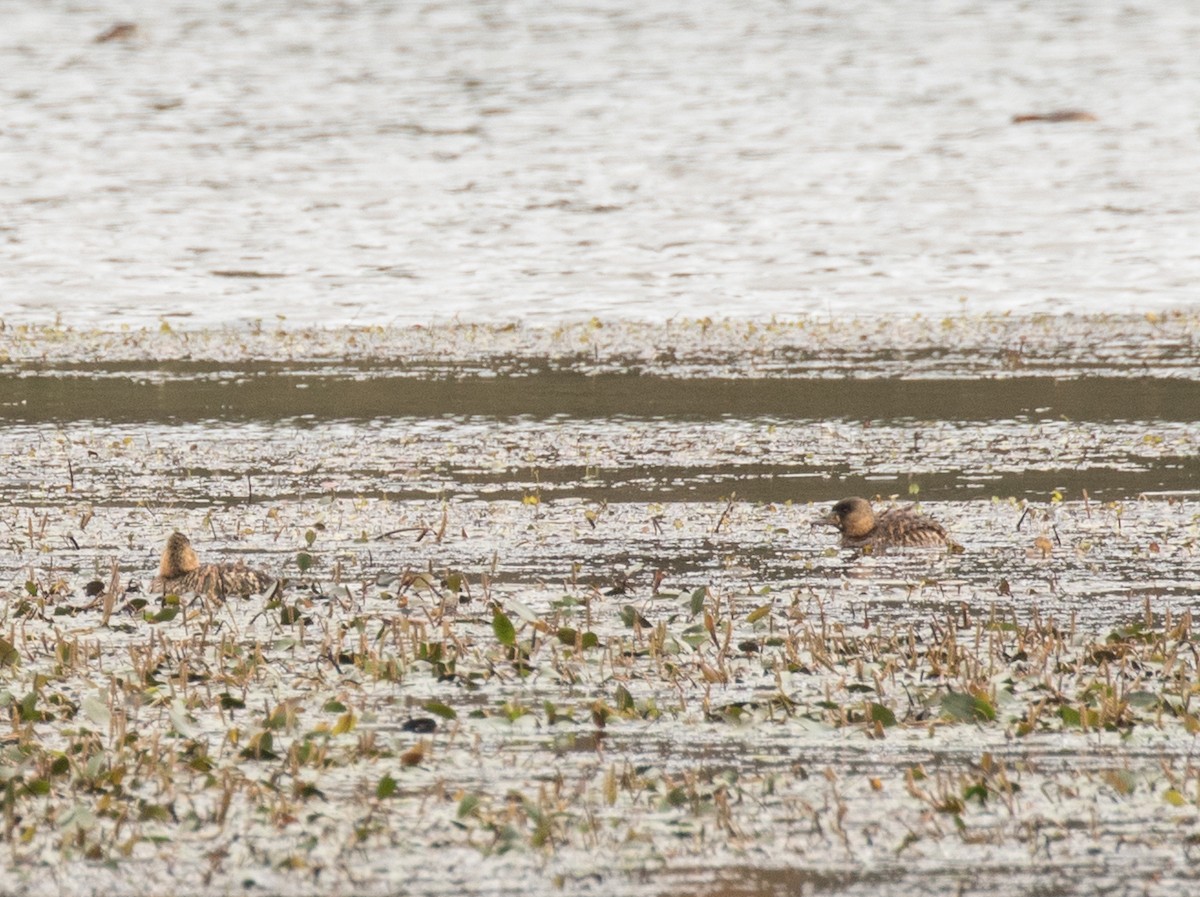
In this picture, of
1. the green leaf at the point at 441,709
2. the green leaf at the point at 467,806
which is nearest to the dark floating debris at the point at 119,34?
the green leaf at the point at 441,709

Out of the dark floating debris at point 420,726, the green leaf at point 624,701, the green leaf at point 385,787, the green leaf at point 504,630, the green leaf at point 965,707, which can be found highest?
the green leaf at point 385,787

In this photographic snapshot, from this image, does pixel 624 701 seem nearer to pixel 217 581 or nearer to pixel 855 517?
pixel 217 581

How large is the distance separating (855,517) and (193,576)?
153 inches

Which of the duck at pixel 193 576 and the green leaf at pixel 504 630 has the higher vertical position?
the green leaf at pixel 504 630

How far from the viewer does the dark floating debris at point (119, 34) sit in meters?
59.3

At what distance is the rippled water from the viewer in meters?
31.2

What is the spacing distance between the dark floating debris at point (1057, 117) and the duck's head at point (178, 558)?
41.3 metres

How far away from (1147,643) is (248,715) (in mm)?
3855

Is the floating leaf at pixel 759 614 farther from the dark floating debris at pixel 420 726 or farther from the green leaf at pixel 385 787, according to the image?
the green leaf at pixel 385 787

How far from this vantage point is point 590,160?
45094 millimetres

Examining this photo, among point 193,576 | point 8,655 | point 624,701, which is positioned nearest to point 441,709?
point 624,701

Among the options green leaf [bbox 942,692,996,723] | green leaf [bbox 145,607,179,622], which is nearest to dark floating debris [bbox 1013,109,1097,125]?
green leaf [bbox 145,607,179,622]

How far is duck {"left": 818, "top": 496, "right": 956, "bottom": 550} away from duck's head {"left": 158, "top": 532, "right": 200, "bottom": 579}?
381 cm

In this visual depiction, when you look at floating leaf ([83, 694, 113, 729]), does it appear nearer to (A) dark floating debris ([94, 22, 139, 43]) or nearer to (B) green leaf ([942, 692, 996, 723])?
(B) green leaf ([942, 692, 996, 723])
